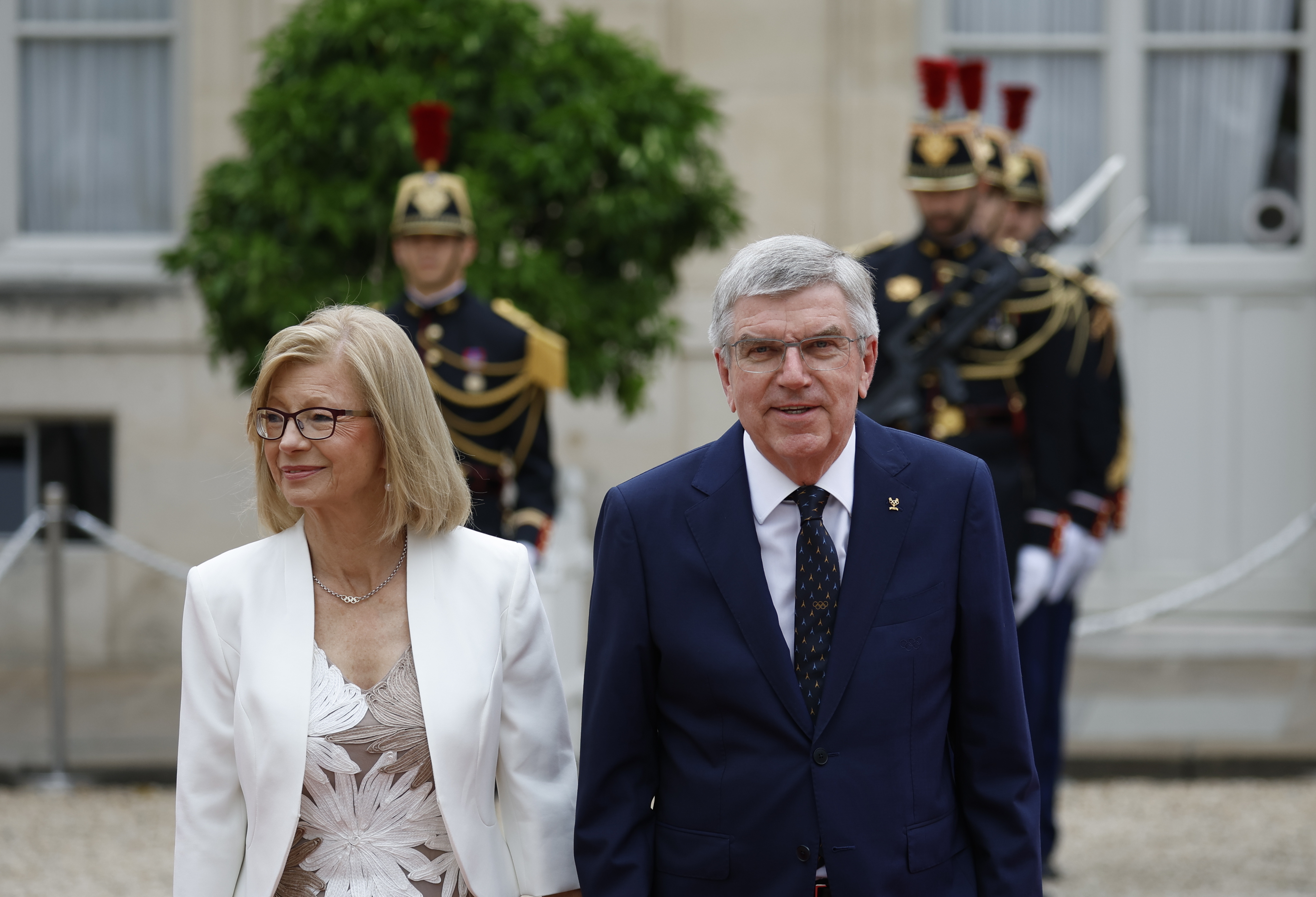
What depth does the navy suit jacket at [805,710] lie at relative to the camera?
272 cm

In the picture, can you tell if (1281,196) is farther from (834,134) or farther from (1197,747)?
(1197,747)

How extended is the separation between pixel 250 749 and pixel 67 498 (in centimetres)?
881

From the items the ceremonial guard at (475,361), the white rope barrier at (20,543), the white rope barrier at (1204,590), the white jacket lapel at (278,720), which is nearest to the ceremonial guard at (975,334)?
the ceremonial guard at (475,361)

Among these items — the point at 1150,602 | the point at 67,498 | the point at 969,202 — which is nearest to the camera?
the point at 969,202

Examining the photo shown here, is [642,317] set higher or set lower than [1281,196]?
lower

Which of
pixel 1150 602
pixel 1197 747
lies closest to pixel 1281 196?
pixel 1150 602

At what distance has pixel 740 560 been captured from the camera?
2.79 metres

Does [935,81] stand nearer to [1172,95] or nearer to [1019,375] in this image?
[1019,375]

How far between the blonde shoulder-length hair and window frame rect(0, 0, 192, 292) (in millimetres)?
8535

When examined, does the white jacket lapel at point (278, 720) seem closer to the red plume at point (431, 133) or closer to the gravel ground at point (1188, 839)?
the red plume at point (431, 133)

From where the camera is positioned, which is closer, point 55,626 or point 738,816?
point 738,816

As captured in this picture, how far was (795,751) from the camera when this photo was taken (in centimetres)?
273

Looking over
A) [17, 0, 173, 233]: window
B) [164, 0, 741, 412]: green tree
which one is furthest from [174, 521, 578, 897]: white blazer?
[17, 0, 173, 233]: window

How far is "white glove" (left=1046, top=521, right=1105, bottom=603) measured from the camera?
6312mm
